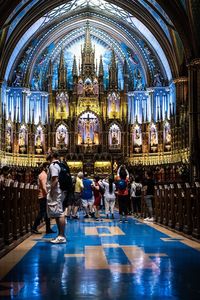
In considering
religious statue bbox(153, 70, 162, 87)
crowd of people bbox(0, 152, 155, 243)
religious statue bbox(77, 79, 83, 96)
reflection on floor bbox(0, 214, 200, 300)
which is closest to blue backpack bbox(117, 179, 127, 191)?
crowd of people bbox(0, 152, 155, 243)

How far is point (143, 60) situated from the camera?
138 feet

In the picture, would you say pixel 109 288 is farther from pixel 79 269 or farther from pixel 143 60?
pixel 143 60

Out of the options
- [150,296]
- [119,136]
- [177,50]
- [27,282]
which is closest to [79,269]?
[27,282]

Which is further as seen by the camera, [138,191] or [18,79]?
[18,79]

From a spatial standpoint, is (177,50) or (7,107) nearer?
(177,50)

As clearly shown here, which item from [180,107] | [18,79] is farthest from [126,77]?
[18,79]

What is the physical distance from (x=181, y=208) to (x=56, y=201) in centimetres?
448

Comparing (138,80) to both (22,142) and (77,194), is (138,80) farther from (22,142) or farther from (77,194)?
(77,194)

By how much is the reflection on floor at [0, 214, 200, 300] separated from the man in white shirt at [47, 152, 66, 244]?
0.31m

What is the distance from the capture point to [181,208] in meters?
14.8

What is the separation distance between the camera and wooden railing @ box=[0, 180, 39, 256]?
10.8 m

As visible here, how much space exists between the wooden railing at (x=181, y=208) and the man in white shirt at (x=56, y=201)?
3.24 metres

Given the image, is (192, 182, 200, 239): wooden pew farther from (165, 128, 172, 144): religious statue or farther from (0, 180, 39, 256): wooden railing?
(165, 128, 172, 144): religious statue

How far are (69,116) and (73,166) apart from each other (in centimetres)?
410
